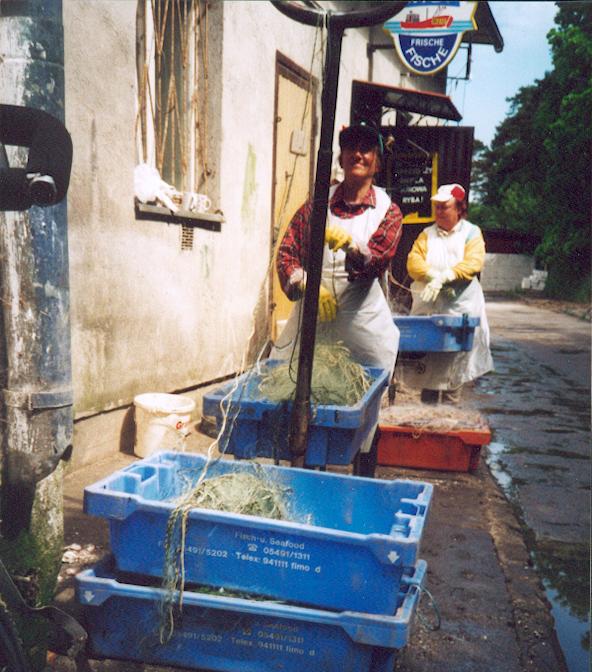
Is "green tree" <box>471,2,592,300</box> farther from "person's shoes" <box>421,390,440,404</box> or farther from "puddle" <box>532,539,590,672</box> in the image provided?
"puddle" <box>532,539,590,672</box>

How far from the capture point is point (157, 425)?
4859mm

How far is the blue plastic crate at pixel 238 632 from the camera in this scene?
6.48ft

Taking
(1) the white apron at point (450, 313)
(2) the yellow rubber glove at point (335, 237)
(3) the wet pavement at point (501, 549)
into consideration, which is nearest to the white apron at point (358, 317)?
(2) the yellow rubber glove at point (335, 237)

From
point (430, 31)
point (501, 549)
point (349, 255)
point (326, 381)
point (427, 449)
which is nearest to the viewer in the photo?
point (326, 381)

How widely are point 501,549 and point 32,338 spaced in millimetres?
2861

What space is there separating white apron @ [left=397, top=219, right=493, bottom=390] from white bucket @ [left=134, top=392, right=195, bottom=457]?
7.62 feet

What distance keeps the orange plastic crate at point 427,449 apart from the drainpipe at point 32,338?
321 cm

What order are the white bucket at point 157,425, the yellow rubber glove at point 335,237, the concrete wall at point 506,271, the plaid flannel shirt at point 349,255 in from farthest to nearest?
the concrete wall at point 506,271, the white bucket at point 157,425, the plaid flannel shirt at point 349,255, the yellow rubber glove at point 335,237

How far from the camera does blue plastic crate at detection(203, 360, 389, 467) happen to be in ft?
8.74

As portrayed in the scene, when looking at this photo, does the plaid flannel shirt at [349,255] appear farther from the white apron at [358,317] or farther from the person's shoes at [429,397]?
the person's shoes at [429,397]

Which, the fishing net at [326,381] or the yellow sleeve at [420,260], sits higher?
the yellow sleeve at [420,260]

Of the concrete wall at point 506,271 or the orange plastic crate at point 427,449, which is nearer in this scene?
the orange plastic crate at point 427,449

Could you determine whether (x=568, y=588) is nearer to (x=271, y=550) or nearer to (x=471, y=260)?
(x=271, y=550)

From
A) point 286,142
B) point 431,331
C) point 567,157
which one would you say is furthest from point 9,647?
point 567,157
